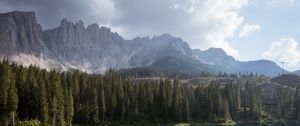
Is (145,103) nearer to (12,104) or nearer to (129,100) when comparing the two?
(129,100)

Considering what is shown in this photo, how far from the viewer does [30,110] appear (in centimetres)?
11400

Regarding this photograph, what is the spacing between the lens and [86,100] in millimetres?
165500

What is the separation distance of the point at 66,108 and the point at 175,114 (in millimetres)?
70322

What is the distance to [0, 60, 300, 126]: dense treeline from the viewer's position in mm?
109812

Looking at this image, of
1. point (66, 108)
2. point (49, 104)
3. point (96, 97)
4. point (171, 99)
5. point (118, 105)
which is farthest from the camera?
point (171, 99)

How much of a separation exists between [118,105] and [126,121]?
29.3 ft

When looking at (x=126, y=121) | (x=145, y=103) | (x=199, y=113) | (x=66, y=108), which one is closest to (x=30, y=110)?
(x=66, y=108)

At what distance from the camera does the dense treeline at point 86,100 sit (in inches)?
4323

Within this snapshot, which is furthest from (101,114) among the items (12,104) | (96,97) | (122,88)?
(12,104)

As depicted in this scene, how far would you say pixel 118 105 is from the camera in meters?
174

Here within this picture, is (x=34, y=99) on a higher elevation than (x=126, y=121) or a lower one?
higher

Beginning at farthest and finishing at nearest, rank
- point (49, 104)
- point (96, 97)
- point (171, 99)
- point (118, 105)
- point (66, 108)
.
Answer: point (171, 99), point (118, 105), point (96, 97), point (66, 108), point (49, 104)

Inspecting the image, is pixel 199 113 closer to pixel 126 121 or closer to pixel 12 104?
pixel 126 121

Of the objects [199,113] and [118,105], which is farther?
[199,113]
